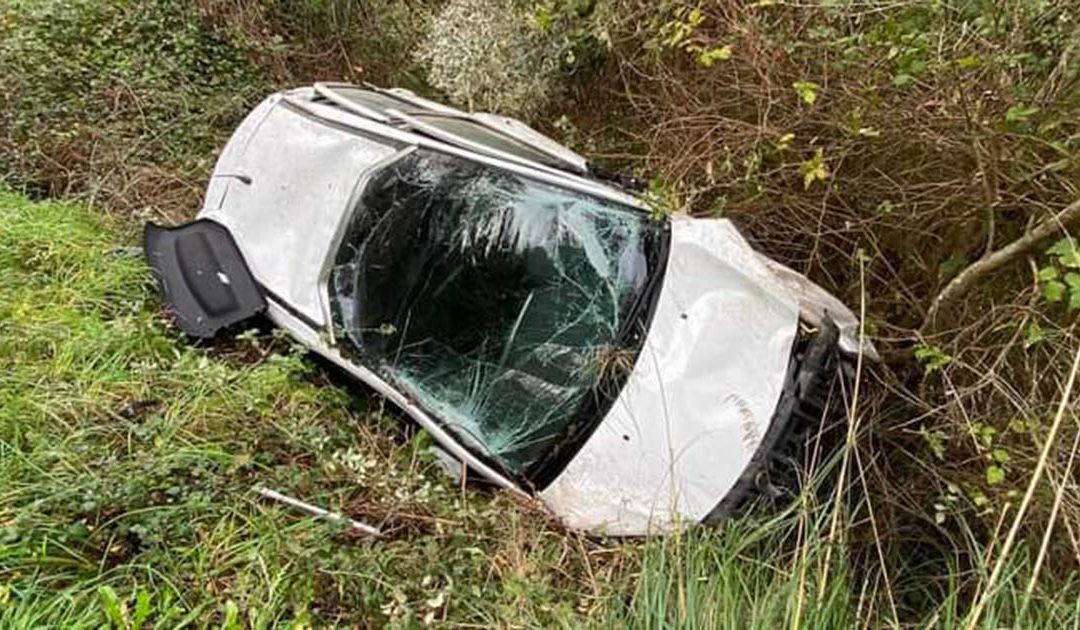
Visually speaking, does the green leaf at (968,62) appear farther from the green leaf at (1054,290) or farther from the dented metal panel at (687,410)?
the dented metal panel at (687,410)

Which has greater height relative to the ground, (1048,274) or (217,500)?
(1048,274)

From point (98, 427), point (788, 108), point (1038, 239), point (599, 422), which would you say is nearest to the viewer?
point (1038, 239)

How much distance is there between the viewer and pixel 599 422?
2727mm

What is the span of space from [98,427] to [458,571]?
57.8 inches

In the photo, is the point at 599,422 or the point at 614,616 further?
the point at 599,422

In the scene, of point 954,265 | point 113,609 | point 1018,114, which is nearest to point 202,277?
point 113,609

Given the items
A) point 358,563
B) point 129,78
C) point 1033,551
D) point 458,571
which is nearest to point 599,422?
point 458,571

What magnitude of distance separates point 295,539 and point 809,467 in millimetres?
1665

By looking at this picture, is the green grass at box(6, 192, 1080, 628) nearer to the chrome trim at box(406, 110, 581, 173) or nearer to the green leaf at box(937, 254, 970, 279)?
the green leaf at box(937, 254, 970, 279)

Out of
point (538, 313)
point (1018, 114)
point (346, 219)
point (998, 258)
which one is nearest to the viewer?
point (1018, 114)

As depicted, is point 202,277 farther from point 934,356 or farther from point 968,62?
Result: point 968,62

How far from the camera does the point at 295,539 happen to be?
2551 mm

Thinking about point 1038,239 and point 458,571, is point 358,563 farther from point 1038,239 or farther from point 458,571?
point 1038,239

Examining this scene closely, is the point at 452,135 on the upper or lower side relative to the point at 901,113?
lower
